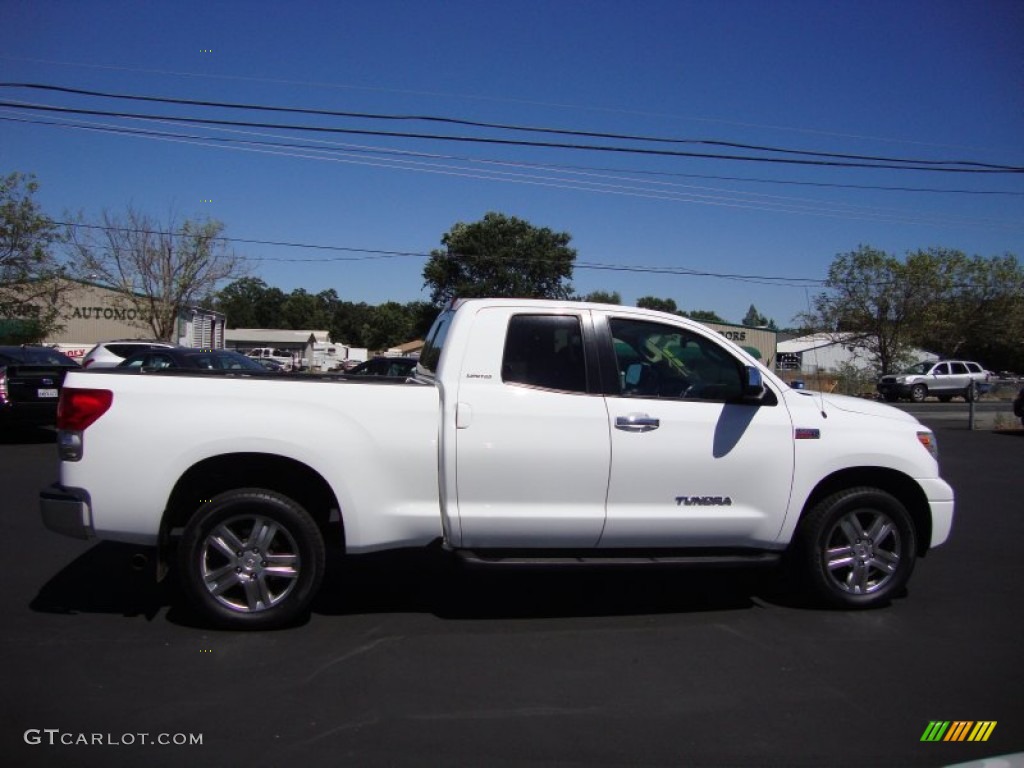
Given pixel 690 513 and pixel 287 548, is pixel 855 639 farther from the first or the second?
pixel 287 548

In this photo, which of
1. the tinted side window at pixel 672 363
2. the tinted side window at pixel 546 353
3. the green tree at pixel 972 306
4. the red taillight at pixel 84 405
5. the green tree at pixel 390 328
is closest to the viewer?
the red taillight at pixel 84 405

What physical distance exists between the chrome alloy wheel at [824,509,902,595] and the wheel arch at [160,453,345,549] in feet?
10.3

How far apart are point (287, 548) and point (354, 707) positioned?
119 centimetres

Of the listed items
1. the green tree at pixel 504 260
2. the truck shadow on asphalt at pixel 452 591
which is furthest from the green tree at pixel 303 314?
the truck shadow on asphalt at pixel 452 591

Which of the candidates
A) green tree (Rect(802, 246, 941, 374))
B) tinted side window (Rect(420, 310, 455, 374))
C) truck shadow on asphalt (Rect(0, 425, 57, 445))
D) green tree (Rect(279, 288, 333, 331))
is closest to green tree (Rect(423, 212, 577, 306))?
green tree (Rect(802, 246, 941, 374))

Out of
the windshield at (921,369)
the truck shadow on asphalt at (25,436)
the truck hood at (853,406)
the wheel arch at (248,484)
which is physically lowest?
the truck shadow on asphalt at (25,436)

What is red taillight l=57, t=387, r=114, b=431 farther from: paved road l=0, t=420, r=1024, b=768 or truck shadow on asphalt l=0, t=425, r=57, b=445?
truck shadow on asphalt l=0, t=425, r=57, b=445

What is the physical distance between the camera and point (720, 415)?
475 cm

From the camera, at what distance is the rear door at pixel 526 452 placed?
14.6 feet

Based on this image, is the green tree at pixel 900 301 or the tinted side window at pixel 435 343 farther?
the green tree at pixel 900 301

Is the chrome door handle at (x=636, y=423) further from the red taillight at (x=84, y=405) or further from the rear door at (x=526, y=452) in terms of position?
the red taillight at (x=84, y=405)

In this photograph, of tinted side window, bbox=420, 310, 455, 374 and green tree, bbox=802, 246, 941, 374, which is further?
green tree, bbox=802, 246, 941, 374

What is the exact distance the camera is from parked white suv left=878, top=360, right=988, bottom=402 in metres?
32.6

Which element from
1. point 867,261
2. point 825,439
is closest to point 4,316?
point 825,439
